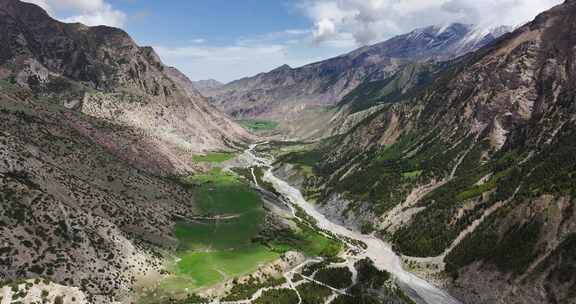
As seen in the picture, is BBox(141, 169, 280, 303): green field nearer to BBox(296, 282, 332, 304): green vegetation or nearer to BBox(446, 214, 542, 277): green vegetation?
BBox(296, 282, 332, 304): green vegetation

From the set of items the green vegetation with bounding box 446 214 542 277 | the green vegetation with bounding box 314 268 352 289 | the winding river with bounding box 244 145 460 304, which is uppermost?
the green vegetation with bounding box 446 214 542 277

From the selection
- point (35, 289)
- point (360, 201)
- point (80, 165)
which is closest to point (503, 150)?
point (360, 201)

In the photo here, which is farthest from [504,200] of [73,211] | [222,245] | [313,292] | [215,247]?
[73,211]

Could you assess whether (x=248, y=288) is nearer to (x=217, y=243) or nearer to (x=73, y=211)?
(x=217, y=243)

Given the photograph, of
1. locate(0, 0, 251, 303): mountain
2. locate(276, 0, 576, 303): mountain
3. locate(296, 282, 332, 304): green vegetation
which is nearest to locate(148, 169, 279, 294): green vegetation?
locate(0, 0, 251, 303): mountain

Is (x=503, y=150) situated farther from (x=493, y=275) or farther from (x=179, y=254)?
(x=179, y=254)
